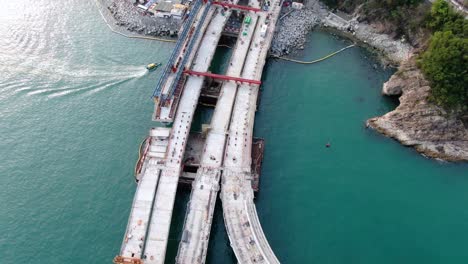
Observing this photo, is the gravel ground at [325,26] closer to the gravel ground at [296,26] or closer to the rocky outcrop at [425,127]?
the gravel ground at [296,26]

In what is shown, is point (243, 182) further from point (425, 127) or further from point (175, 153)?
point (425, 127)

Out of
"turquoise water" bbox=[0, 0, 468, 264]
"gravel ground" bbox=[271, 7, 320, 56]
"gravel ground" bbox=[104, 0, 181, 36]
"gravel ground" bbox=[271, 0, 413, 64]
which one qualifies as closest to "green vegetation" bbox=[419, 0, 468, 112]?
"turquoise water" bbox=[0, 0, 468, 264]

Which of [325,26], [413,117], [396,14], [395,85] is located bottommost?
[413,117]

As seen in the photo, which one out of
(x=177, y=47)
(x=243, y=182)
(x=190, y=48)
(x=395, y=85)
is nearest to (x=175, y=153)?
(x=243, y=182)

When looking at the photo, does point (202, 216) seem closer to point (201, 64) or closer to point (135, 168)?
point (135, 168)

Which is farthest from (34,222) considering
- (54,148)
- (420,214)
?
(420,214)

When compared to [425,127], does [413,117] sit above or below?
above

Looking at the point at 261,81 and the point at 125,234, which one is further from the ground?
the point at 261,81
